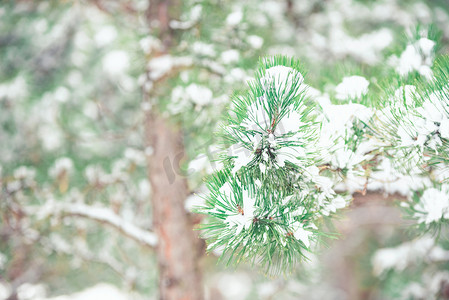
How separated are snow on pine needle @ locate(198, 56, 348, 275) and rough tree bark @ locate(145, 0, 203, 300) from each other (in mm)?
927

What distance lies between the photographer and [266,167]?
666 millimetres

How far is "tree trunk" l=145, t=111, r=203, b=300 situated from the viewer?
5.27 ft

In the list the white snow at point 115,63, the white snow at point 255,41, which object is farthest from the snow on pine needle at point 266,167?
the white snow at point 115,63

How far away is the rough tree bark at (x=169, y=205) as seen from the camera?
1.61 m

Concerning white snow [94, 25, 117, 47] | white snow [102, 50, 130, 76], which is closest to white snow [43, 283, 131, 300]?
white snow [102, 50, 130, 76]

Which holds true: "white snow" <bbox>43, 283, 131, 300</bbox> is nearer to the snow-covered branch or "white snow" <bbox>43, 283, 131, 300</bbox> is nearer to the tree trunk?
the snow-covered branch

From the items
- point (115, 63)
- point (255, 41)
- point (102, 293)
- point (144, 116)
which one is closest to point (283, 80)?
point (255, 41)

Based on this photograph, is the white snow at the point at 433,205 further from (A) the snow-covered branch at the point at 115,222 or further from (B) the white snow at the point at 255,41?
(A) the snow-covered branch at the point at 115,222

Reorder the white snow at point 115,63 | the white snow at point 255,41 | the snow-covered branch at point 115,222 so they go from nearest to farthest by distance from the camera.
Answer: the white snow at point 255,41 → the snow-covered branch at point 115,222 → the white snow at point 115,63

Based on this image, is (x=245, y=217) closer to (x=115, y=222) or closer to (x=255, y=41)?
(x=255, y=41)

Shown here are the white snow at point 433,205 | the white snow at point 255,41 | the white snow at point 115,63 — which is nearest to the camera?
the white snow at point 433,205

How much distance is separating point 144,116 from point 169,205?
1.85 feet

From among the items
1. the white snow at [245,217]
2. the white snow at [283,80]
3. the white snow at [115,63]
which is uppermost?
the white snow at [115,63]

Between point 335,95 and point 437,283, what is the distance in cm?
170
